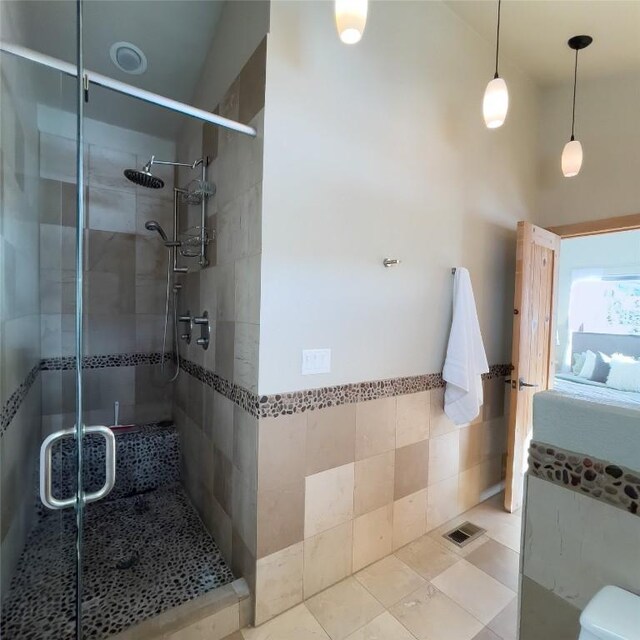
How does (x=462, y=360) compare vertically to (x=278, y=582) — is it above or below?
above

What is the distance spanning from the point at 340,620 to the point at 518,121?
3488 millimetres

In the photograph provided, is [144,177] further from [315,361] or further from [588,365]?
[588,365]

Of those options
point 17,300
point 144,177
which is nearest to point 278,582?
point 17,300

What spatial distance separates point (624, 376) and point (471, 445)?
3.76m

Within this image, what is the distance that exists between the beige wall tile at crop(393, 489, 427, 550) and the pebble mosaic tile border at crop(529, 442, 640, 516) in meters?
1.30

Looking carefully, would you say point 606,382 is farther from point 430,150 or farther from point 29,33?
point 29,33

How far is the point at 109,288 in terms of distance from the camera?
269 cm

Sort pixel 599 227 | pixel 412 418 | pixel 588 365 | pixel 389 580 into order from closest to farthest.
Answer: pixel 389 580 → pixel 412 418 → pixel 599 227 → pixel 588 365

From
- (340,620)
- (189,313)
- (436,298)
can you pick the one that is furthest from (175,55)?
(340,620)

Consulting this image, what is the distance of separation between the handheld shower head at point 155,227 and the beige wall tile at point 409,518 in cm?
252

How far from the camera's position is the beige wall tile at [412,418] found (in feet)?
6.43

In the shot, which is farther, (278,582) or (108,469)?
(278,582)

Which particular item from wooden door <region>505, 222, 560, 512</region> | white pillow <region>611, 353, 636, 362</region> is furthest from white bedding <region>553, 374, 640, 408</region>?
wooden door <region>505, 222, 560, 512</region>

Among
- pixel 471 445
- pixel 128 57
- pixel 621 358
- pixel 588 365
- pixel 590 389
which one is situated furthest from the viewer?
pixel 588 365
